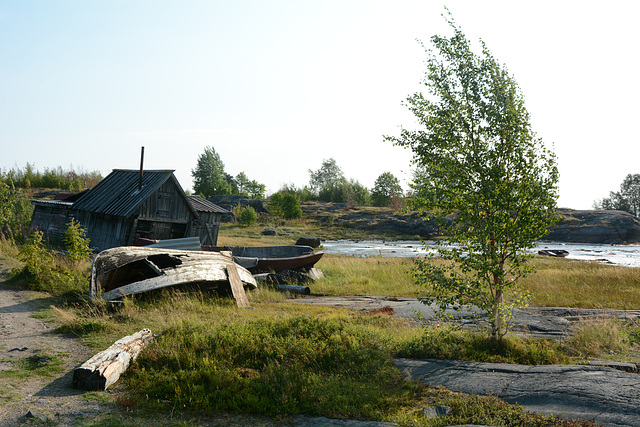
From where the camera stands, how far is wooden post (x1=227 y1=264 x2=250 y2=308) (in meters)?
11.6

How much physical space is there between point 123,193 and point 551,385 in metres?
19.7

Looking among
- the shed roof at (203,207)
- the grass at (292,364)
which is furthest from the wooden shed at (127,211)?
the grass at (292,364)

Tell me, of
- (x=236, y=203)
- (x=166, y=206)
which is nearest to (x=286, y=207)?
(x=236, y=203)

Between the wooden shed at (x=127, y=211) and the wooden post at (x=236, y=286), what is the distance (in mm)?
8932

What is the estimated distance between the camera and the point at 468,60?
8.64 meters

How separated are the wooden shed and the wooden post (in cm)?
893

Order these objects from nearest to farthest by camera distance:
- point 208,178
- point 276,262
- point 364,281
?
point 276,262 → point 364,281 → point 208,178

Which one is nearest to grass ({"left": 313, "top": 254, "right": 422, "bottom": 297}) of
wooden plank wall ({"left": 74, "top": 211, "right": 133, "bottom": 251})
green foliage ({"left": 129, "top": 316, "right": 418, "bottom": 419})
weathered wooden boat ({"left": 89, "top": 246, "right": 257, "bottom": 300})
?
weathered wooden boat ({"left": 89, "top": 246, "right": 257, "bottom": 300})

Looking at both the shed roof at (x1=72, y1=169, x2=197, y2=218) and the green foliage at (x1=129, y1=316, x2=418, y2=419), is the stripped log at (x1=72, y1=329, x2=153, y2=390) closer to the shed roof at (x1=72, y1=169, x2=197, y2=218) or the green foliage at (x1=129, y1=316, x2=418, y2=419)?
the green foliage at (x1=129, y1=316, x2=418, y2=419)

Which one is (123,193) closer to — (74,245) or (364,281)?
(74,245)

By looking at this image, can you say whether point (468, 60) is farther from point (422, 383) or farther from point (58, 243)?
point (58, 243)

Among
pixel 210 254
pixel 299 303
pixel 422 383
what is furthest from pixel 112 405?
pixel 299 303

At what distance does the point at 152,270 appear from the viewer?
37.2 feet

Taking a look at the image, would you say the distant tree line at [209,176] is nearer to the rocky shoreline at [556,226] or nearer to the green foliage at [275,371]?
the rocky shoreline at [556,226]
